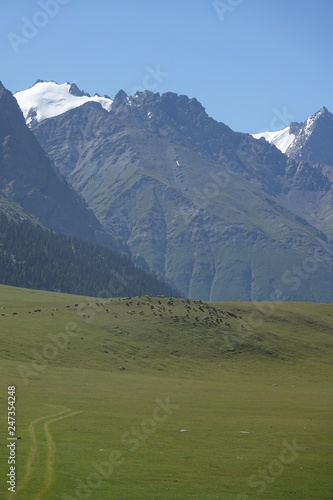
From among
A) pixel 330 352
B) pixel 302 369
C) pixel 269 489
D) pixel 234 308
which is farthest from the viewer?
pixel 234 308

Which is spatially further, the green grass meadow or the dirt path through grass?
the green grass meadow

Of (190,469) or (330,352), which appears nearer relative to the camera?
(190,469)

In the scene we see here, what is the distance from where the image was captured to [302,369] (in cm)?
14588

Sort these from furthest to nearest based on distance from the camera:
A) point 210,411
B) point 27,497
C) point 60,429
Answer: point 210,411 → point 60,429 → point 27,497

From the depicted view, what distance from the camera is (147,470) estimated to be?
2144 inches

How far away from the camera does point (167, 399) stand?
95375 millimetres

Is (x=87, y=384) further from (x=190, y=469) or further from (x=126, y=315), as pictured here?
(x=126, y=315)

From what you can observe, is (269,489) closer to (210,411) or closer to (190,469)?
(190,469)

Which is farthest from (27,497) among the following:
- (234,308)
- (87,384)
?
(234,308)

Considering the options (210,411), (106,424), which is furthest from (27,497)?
(210,411)

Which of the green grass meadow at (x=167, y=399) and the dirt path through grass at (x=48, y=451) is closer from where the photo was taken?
the dirt path through grass at (x=48, y=451)

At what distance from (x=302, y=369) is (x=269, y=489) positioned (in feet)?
315

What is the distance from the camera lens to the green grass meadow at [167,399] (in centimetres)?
5253

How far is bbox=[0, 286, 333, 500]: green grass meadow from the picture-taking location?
52531 mm
